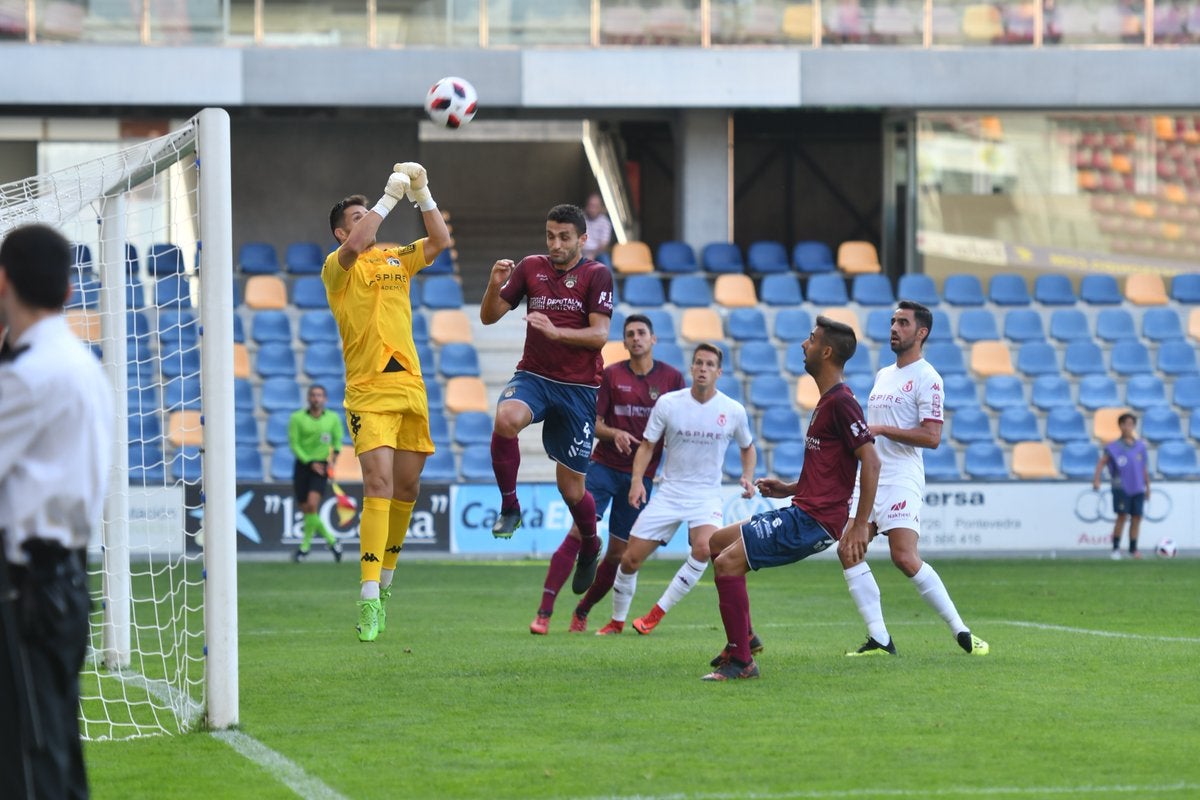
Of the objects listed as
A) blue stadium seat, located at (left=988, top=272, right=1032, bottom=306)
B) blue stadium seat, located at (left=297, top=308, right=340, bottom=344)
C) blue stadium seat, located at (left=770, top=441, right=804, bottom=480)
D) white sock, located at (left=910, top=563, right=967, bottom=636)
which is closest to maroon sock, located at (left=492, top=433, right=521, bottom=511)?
white sock, located at (left=910, top=563, right=967, bottom=636)

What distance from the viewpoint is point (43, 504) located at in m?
4.55

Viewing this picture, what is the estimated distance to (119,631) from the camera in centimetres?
1016

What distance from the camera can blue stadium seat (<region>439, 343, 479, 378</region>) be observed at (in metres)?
24.1

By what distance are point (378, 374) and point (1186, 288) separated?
1986cm

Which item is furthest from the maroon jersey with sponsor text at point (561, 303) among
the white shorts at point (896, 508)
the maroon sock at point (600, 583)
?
the maroon sock at point (600, 583)

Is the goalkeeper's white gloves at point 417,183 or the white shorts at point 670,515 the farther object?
the white shorts at point 670,515

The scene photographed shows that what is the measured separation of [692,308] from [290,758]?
61.1 feet

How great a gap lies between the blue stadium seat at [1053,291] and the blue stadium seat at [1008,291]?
0.18m

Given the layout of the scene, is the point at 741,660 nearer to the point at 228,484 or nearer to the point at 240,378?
the point at 228,484

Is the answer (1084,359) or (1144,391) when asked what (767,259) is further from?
(1144,391)

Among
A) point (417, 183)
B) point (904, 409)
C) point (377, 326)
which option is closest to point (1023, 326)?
point (904, 409)

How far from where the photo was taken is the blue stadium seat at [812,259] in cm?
2641

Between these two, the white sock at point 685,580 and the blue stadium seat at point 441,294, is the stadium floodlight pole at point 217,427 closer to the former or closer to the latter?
the white sock at point 685,580

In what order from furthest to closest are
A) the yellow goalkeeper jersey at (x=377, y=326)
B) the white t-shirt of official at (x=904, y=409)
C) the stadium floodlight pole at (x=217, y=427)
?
the white t-shirt of official at (x=904, y=409), the yellow goalkeeper jersey at (x=377, y=326), the stadium floodlight pole at (x=217, y=427)
